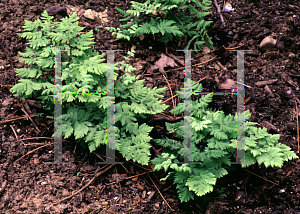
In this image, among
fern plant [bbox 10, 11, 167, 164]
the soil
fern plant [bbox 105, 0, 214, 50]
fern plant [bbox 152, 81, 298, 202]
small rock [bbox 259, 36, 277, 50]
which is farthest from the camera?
small rock [bbox 259, 36, 277, 50]

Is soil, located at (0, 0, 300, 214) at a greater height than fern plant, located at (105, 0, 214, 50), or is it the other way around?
fern plant, located at (105, 0, 214, 50)

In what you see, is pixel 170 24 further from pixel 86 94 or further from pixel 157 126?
pixel 86 94

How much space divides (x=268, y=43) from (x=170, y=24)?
1539mm

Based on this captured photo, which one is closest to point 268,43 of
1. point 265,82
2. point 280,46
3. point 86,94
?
point 280,46

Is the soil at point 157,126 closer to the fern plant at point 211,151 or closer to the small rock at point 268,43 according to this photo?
the small rock at point 268,43

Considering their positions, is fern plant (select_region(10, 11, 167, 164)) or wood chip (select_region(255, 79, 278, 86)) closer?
fern plant (select_region(10, 11, 167, 164))

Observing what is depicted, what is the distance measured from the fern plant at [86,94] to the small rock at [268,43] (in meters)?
1.89

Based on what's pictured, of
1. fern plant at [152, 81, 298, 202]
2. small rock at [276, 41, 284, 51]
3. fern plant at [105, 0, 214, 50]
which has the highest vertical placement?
fern plant at [105, 0, 214, 50]

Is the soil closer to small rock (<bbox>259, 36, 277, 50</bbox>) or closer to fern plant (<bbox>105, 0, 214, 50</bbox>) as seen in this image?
small rock (<bbox>259, 36, 277, 50</bbox>)

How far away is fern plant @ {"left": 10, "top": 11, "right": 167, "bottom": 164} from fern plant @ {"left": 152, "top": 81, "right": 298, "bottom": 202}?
36 centimetres

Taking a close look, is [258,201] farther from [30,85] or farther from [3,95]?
[3,95]

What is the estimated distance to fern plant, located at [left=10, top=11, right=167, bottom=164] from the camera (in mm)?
2896

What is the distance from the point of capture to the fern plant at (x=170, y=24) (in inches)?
143

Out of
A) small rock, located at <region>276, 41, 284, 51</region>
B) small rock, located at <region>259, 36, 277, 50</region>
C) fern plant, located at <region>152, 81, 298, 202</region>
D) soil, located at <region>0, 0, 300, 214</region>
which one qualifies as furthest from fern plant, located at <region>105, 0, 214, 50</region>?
fern plant, located at <region>152, 81, 298, 202</region>
